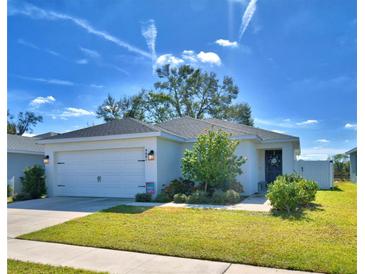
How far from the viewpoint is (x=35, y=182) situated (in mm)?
13820

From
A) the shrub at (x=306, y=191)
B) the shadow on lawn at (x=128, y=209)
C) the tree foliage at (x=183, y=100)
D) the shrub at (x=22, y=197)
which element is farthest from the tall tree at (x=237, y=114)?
the shadow on lawn at (x=128, y=209)

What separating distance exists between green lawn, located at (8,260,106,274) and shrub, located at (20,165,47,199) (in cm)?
1021

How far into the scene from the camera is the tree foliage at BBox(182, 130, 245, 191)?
447 inches

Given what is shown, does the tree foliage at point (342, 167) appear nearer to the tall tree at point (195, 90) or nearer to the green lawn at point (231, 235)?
the tall tree at point (195, 90)

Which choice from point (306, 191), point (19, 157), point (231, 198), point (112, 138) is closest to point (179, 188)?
point (231, 198)

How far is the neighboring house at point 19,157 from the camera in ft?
56.3

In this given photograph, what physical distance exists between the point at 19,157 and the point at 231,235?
1700 centimetres

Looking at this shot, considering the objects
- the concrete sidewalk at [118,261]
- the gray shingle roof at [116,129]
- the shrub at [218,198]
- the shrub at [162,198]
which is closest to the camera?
the concrete sidewalk at [118,261]

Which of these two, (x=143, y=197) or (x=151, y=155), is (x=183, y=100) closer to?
(x=151, y=155)

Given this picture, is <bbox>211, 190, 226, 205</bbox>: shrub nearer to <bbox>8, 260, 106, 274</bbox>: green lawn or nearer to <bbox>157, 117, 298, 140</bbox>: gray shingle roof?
<bbox>157, 117, 298, 140</bbox>: gray shingle roof

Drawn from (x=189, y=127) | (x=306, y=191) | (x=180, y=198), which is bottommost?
(x=180, y=198)

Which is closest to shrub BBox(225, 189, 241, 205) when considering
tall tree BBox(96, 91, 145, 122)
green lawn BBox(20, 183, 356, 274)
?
green lawn BBox(20, 183, 356, 274)

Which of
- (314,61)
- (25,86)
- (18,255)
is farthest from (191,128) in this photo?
(18,255)

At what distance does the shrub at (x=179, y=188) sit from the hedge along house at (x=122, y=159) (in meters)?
0.59
